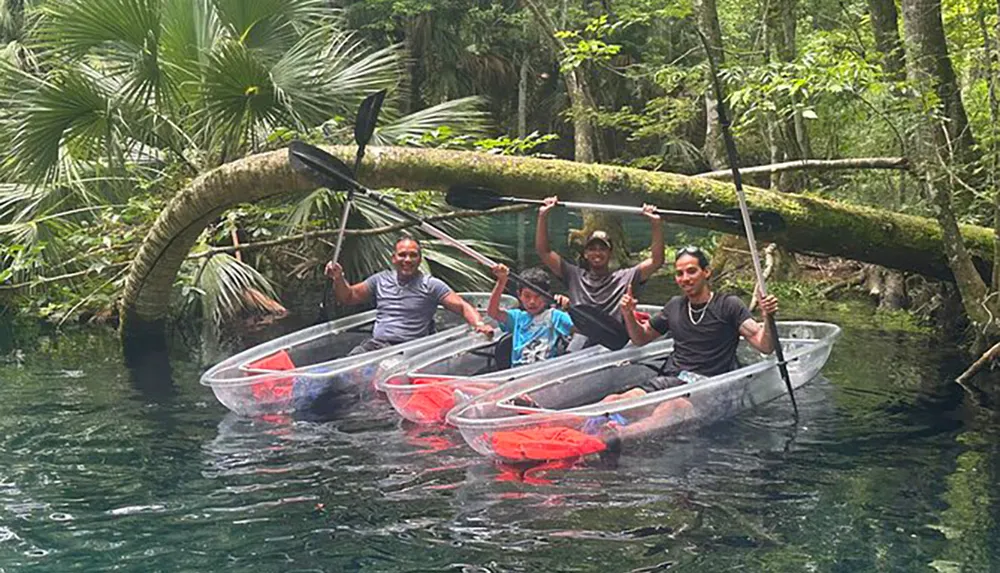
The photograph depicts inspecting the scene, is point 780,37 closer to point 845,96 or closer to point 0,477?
point 845,96

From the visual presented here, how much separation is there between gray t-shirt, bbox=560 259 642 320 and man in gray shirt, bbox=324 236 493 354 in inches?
31.5

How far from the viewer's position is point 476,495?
16.8ft

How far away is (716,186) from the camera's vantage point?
757 centimetres

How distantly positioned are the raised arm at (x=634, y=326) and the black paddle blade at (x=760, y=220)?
103 cm

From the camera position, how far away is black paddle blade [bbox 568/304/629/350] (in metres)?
6.96

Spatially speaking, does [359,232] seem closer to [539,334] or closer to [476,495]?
[539,334]

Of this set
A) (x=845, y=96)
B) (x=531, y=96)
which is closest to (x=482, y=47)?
(x=531, y=96)

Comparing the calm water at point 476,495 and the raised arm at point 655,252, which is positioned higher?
the raised arm at point 655,252

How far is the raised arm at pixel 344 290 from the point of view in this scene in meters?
7.69

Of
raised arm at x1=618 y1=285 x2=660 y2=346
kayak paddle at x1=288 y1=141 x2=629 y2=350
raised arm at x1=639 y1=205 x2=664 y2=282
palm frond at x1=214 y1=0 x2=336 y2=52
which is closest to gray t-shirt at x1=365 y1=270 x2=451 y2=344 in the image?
kayak paddle at x1=288 y1=141 x2=629 y2=350

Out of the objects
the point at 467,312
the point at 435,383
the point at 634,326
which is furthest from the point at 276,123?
the point at 634,326

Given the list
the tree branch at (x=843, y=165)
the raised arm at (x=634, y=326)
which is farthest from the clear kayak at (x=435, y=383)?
the tree branch at (x=843, y=165)

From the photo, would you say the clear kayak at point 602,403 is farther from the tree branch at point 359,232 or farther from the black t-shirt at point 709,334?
the tree branch at point 359,232

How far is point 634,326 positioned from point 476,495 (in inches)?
77.1
